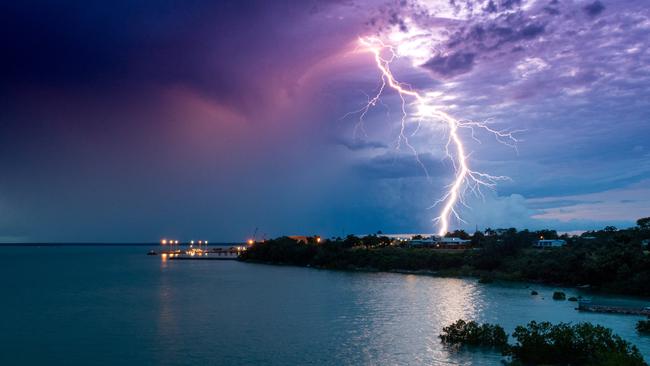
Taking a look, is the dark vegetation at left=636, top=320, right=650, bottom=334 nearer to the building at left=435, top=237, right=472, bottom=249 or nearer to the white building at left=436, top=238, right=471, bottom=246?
the building at left=435, top=237, right=472, bottom=249

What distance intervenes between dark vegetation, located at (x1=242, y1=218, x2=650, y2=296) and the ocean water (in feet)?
17.3

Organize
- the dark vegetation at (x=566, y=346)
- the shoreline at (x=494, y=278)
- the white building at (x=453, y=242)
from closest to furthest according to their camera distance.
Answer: the dark vegetation at (x=566, y=346) < the shoreline at (x=494, y=278) < the white building at (x=453, y=242)

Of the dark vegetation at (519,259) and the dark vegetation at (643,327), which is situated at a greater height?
the dark vegetation at (519,259)

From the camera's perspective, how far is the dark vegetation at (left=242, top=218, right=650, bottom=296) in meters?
55.4

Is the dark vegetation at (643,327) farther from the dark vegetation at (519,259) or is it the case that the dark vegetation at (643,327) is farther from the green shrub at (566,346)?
the dark vegetation at (519,259)

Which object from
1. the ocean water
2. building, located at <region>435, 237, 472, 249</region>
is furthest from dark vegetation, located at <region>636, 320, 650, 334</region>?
building, located at <region>435, 237, 472, 249</region>

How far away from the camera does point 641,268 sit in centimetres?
5338

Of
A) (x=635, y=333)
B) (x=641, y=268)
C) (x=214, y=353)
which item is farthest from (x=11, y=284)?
(x=641, y=268)

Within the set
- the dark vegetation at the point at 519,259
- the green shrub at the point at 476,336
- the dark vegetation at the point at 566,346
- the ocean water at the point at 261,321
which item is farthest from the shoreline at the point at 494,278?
the dark vegetation at the point at 566,346

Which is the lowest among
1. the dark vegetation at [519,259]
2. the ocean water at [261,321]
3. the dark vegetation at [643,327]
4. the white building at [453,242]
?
the ocean water at [261,321]

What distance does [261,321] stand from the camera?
3706 cm

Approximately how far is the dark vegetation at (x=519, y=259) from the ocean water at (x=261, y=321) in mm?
5264

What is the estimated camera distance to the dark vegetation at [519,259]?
55.4m

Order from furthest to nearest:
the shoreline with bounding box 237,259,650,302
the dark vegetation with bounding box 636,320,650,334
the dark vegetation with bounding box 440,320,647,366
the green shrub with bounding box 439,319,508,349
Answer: the shoreline with bounding box 237,259,650,302, the dark vegetation with bounding box 636,320,650,334, the green shrub with bounding box 439,319,508,349, the dark vegetation with bounding box 440,320,647,366
